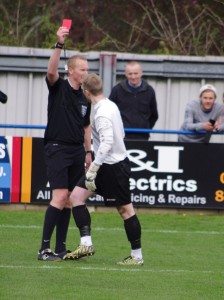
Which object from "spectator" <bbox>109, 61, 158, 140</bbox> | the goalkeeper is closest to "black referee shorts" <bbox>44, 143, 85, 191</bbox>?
the goalkeeper

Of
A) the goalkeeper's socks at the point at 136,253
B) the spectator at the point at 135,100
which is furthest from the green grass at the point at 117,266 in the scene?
the spectator at the point at 135,100

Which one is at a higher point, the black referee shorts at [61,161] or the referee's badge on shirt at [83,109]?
the referee's badge on shirt at [83,109]

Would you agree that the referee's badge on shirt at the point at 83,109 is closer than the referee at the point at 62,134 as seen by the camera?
No

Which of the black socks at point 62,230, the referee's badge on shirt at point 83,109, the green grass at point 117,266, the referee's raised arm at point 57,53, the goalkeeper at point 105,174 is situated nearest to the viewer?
the green grass at point 117,266

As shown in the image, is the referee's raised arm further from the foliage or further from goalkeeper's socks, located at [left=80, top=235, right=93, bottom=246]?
the foliage

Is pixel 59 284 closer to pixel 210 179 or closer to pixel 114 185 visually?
pixel 114 185

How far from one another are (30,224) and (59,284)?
16.4ft

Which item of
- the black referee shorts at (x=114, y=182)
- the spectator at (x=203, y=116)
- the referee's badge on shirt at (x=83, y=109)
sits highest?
the referee's badge on shirt at (x=83, y=109)

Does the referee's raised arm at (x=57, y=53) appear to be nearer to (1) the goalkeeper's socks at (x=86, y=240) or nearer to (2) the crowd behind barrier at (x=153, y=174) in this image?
(1) the goalkeeper's socks at (x=86, y=240)

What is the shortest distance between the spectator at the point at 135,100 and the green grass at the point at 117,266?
4.31 feet

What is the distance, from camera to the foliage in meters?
24.3

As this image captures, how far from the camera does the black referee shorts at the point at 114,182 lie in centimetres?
1220

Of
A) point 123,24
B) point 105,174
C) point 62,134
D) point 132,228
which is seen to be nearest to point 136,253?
point 132,228

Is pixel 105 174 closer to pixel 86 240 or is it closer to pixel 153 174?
pixel 86 240
